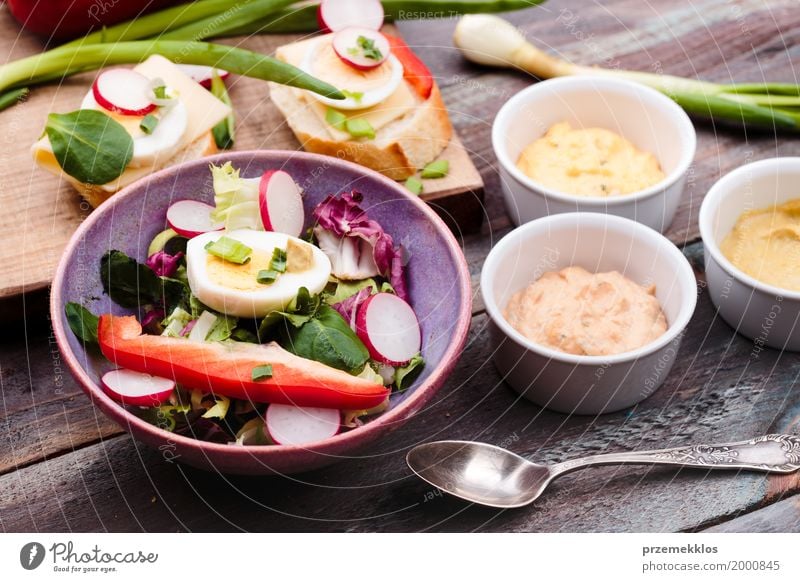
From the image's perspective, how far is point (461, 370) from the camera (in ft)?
8.34

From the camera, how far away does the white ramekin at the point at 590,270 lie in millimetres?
2287

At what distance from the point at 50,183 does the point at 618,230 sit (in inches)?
64.7

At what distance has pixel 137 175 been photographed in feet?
8.92

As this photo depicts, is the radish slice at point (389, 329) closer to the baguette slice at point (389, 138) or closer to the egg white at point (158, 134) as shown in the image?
the baguette slice at point (389, 138)

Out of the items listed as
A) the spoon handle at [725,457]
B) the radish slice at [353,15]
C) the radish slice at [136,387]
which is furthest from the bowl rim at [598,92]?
the radish slice at [136,387]

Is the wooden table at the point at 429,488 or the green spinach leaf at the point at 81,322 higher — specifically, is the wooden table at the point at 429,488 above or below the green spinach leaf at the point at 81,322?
below

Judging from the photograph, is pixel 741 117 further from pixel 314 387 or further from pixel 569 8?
pixel 314 387

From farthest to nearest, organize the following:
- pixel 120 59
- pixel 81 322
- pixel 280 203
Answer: pixel 120 59 → pixel 280 203 → pixel 81 322

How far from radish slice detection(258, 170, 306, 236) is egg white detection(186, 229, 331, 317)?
7cm

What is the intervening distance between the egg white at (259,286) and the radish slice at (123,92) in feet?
2.24

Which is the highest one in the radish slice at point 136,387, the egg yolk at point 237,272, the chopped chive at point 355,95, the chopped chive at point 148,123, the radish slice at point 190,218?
the chopped chive at point 355,95

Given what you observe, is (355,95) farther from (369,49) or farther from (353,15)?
(353,15)

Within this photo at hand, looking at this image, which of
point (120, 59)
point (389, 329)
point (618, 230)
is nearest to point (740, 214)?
point (618, 230)

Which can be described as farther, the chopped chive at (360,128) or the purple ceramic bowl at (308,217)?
the chopped chive at (360,128)
